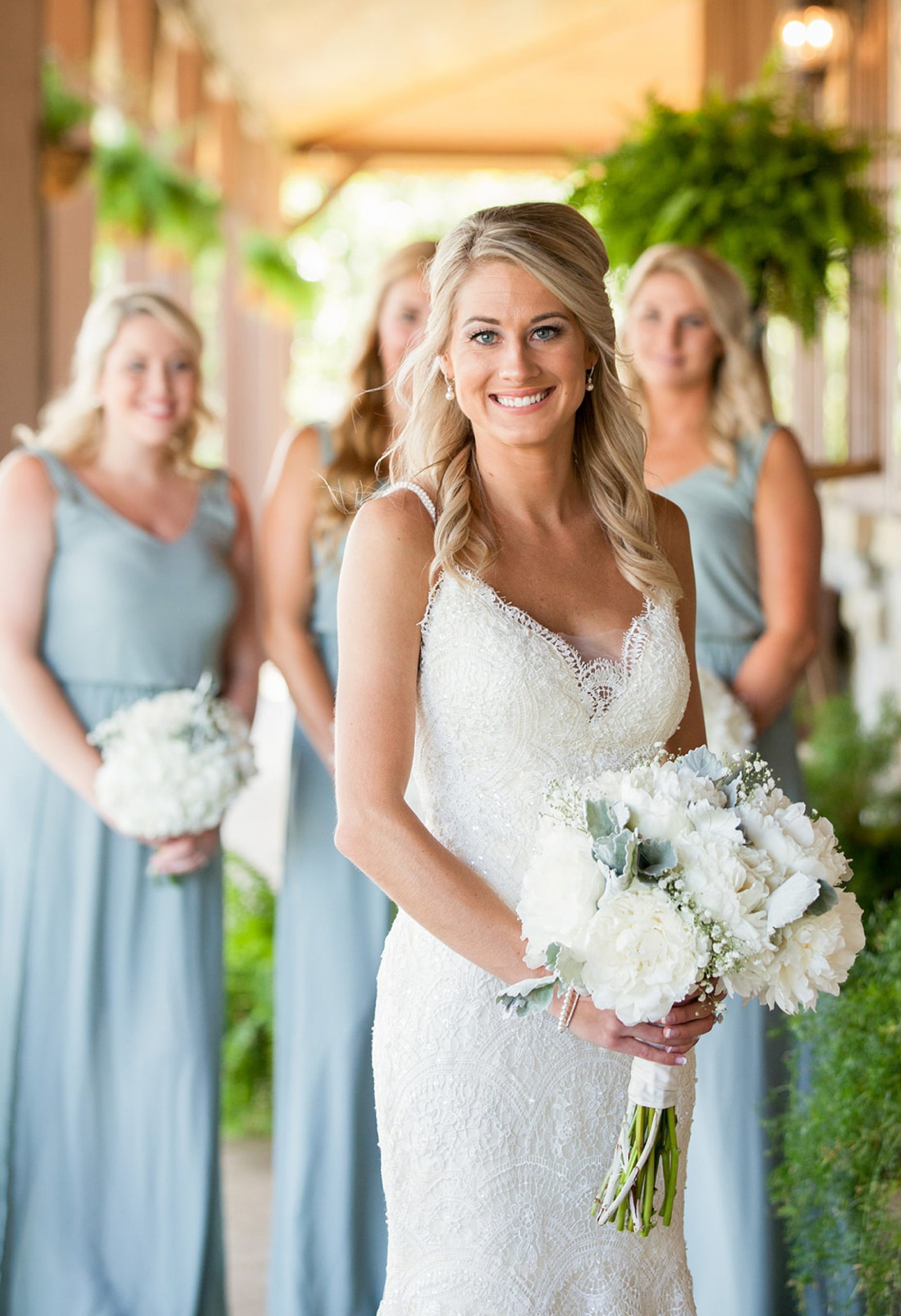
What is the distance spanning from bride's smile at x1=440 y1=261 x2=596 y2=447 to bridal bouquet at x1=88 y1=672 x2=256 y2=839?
1391 millimetres

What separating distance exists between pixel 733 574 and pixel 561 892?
1.74 m

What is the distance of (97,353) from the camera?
371 cm

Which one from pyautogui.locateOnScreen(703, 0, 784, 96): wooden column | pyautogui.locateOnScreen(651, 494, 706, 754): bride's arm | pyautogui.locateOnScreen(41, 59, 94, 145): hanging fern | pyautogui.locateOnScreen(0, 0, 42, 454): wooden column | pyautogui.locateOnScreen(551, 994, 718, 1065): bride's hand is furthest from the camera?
pyautogui.locateOnScreen(703, 0, 784, 96): wooden column

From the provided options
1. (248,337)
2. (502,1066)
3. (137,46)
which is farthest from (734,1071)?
(248,337)

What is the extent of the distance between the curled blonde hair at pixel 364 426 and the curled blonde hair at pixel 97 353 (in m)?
0.42

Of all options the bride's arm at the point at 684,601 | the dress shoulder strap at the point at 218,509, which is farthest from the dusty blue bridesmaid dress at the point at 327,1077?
the bride's arm at the point at 684,601

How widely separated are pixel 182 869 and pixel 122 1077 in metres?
0.51

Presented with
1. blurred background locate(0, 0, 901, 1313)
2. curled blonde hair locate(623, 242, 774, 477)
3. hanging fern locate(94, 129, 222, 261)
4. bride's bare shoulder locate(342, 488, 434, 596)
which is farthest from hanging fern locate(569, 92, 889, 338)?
hanging fern locate(94, 129, 222, 261)

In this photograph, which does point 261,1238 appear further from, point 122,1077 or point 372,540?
point 372,540

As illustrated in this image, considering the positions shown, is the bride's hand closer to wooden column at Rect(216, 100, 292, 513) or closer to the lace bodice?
the lace bodice

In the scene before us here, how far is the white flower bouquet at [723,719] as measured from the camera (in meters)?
3.29

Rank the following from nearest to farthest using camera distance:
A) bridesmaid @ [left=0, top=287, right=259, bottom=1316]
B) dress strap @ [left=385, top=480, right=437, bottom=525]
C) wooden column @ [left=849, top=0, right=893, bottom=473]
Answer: dress strap @ [left=385, top=480, right=437, bottom=525] → bridesmaid @ [left=0, top=287, right=259, bottom=1316] → wooden column @ [left=849, top=0, right=893, bottom=473]

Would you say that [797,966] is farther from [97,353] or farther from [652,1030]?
[97,353]

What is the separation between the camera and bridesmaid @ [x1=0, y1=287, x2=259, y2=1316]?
11.5ft
